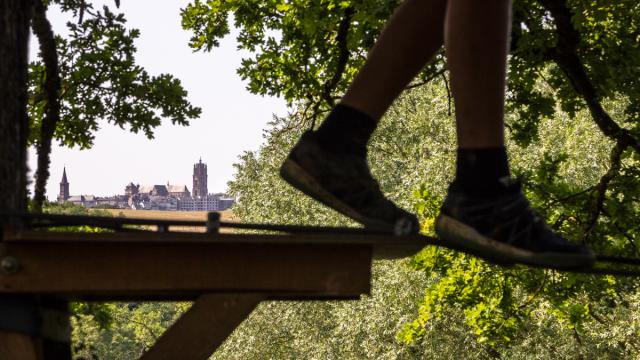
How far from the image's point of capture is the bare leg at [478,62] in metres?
3.11

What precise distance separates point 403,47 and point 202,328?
1083mm

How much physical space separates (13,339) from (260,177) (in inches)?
1514

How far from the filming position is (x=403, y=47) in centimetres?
330

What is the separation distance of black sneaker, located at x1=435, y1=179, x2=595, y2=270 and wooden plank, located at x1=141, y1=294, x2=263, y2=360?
69 cm

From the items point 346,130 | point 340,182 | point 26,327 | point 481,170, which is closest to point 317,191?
point 340,182

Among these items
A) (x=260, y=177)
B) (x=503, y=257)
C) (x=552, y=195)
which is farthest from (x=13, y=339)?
(x=260, y=177)

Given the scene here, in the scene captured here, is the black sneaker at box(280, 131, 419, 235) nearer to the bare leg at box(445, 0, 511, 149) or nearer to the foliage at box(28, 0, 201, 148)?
the bare leg at box(445, 0, 511, 149)

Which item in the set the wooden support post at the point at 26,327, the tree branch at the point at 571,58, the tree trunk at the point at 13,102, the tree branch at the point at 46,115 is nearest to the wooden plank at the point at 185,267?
the wooden support post at the point at 26,327

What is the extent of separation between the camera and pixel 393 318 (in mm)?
26609

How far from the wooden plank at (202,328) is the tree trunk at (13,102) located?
836 mm

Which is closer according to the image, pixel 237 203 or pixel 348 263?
pixel 348 263

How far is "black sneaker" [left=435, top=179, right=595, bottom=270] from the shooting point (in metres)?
3.17

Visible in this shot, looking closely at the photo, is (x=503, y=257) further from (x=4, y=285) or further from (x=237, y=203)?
(x=237, y=203)

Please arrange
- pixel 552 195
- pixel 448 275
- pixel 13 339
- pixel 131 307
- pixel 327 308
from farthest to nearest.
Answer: pixel 131 307, pixel 327 308, pixel 448 275, pixel 552 195, pixel 13 339
